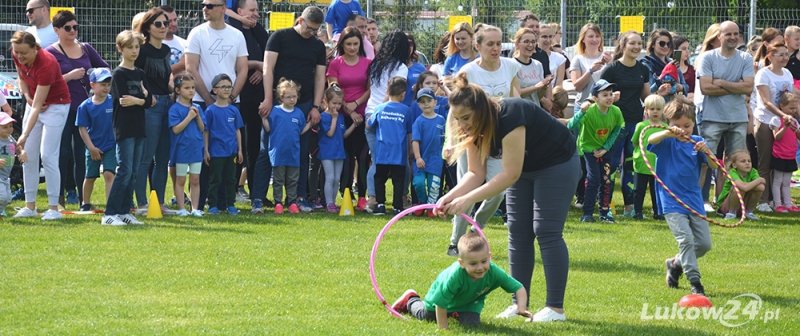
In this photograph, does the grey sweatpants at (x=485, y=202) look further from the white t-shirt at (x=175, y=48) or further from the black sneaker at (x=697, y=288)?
the white t-shirt at (x=175, y=48)

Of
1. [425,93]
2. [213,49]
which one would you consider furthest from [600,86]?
[213,49]

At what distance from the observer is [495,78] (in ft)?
30.5

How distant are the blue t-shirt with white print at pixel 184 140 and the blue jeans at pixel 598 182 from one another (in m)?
4.72

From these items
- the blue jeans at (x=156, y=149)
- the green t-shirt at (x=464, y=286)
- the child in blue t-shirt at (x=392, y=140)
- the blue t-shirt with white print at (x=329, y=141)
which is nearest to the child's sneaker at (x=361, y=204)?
the child in blue t-shirt at (x=392, y=140)

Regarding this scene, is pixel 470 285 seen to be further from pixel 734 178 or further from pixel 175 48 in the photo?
pixel 175 48

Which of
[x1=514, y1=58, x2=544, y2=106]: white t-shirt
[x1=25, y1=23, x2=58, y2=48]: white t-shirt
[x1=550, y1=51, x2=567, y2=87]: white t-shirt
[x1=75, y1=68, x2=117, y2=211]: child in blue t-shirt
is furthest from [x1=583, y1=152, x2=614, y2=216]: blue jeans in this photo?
[x1=25, y1=23, x2=58, y2=48]: white t-shirt

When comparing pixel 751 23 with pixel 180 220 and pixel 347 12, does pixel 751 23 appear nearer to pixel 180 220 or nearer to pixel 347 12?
pixel 347 12

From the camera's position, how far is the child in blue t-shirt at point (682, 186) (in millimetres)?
7660

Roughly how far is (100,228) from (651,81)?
7.18 meters

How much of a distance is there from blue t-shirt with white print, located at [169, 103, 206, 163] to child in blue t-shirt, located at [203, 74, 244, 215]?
17cm

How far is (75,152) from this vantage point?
11719mm

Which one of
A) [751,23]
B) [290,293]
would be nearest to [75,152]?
[290,293]

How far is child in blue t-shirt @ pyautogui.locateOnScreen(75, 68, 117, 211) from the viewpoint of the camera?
11.0m

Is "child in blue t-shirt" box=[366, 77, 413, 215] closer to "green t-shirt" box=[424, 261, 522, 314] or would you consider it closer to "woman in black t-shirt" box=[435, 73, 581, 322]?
"woman in black t-shirt" box=[435, 73, 581, 322]
